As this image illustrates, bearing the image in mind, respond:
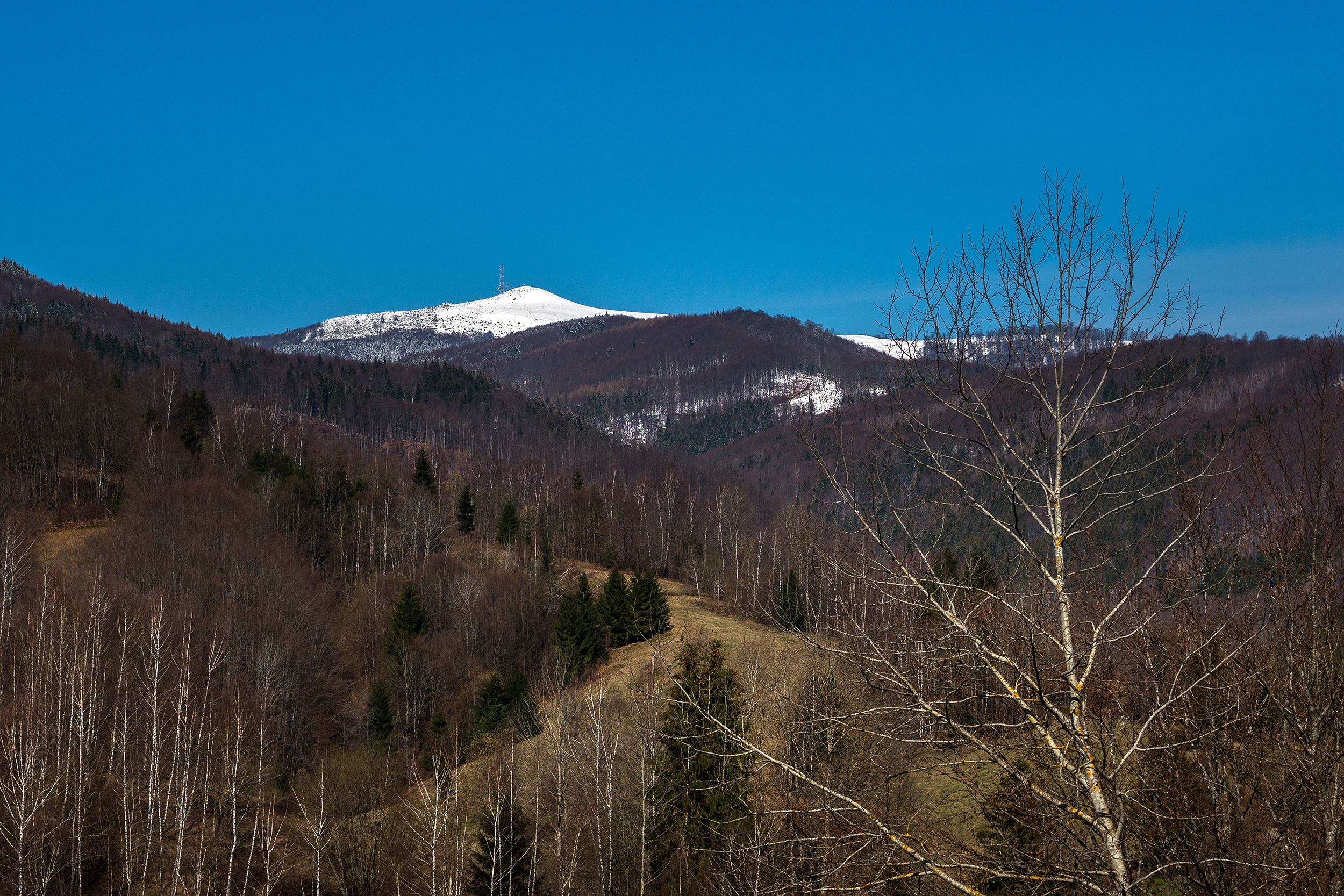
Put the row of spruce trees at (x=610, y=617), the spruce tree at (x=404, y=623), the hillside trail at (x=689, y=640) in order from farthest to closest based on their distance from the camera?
the row of spruce trees at (x=610, y=617) → the spruce tree at (x=404, y=623) → the hillside trail at (x=689, y=640)

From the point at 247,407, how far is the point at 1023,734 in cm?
9962

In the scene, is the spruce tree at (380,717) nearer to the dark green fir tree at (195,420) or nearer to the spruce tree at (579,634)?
the spruce tree at (579,634)

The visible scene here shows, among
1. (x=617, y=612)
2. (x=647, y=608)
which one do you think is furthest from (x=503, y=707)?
(x=647, y=608)

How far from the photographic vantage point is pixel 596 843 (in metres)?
26.0

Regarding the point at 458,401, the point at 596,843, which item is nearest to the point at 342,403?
the point at 458,401

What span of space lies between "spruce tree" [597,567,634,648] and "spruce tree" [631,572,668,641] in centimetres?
44

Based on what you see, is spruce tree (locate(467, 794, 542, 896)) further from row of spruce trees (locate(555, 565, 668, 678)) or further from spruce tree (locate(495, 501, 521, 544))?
spruce tree (locate(495, 501, 521, 544))

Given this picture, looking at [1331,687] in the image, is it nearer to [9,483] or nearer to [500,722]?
[500,722]

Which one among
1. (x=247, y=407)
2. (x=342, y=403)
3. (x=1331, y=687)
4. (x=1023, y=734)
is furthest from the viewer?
(x=342, y=403)

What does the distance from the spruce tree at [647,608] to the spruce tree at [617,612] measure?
1.43 feet

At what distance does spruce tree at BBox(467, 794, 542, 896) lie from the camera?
70.5ft

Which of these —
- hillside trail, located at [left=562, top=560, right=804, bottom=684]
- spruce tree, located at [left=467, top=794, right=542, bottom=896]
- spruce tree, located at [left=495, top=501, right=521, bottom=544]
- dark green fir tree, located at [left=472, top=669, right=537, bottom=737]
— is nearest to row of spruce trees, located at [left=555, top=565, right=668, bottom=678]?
hillside trail, located at [left=562, top=560, right=804, bottom=684]

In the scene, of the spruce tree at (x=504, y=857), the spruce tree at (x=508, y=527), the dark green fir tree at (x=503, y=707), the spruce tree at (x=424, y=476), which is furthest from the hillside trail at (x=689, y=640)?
the spruce tree at (x=424, y=476)

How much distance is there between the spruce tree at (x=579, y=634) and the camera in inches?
1859
